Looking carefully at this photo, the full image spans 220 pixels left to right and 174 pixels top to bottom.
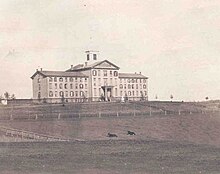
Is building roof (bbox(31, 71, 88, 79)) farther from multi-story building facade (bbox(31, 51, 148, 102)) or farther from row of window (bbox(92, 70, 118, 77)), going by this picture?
row of window (bbox(92, 70, 118, 77))

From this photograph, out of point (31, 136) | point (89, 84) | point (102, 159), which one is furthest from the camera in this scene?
point (89, 84)

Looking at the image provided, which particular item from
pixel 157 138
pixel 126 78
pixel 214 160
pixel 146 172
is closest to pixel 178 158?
pixel 214 160

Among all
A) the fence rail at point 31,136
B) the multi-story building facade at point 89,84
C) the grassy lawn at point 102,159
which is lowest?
the grassy lawn at point 102,159

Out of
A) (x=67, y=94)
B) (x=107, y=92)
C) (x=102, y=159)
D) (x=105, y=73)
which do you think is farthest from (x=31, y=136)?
(x=107, y=92)

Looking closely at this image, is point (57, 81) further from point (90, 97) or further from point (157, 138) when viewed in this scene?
point (157, 138)

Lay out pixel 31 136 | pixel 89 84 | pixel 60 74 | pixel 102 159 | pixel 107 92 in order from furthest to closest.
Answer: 1. pixel 107 92
2. pixel 89 84
3. pixel 60 74
4. pixel 31 136
5. pixel 102 159

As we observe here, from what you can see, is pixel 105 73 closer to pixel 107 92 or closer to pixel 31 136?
pixel 107 92

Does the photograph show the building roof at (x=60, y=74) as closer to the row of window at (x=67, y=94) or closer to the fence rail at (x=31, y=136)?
the row of window at (x=67, y=94)

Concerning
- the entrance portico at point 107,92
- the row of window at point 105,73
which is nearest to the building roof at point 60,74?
the row of window at point 105,73
